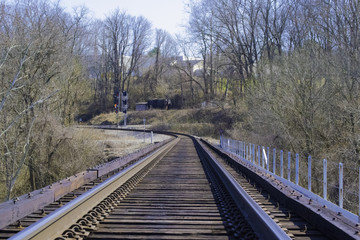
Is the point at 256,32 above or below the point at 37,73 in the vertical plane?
above

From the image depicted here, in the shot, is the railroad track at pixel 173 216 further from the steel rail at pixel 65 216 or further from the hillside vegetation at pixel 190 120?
the hillside vegetation at pixel 190 120

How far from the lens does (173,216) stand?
17.8 feet

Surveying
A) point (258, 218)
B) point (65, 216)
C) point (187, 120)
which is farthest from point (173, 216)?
point (187, 120)

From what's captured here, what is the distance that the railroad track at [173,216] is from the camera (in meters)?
4.25

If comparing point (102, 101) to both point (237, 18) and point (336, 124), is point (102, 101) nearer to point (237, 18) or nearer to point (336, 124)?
point (237, 18)

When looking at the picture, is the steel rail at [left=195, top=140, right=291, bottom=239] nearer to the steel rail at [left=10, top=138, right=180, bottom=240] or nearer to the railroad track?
the railroad track

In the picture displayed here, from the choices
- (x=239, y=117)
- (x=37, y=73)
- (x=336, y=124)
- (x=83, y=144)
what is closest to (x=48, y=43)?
(x=37, y=73)

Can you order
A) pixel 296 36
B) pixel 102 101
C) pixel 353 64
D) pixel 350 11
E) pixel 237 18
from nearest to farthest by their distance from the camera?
pixel 353 64, pixel 350 11, pixel 296 36, pixel 237 18, pixel 102 101

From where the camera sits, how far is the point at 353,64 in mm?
20125

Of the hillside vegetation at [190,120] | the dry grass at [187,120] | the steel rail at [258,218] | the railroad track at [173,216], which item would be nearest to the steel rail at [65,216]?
the railroad track at [173,216]

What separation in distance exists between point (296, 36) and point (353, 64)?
70.7ft

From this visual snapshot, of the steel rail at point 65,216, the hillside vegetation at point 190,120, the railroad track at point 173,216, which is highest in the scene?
the hillside vegetation at point 190,120

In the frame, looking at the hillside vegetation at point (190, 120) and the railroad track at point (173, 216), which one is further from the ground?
the hillside vegetation at point (190, 120)

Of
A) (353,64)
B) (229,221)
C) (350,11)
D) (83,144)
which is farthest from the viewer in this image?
(83,144)
